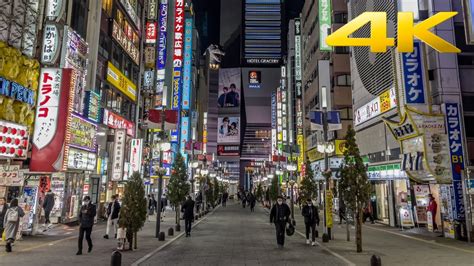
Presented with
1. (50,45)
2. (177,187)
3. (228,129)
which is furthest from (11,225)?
(228,129)

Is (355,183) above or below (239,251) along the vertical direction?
above

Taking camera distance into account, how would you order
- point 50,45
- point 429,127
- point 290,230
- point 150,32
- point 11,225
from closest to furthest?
1. point 11,225
2. point 290,230
3. point 429,127
4. point 50,45
5. point 150,32

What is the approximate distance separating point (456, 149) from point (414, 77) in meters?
4.40

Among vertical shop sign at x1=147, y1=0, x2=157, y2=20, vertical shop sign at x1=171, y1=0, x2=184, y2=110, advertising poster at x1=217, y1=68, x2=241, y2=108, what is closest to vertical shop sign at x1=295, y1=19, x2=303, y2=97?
vertical shop sign at x1=171, y1=0, x2=184, y2=110

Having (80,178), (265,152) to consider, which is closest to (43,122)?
(80,178)

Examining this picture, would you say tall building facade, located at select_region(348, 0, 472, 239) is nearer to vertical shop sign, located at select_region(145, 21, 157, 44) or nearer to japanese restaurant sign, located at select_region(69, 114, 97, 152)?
japanese restaurant sign, located at select_region(69, 114, 97, 152)

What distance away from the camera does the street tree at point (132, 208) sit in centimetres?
1341

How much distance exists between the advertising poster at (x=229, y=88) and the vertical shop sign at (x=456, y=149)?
11505 cm

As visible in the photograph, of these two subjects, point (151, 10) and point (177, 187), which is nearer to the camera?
point (177, 187)

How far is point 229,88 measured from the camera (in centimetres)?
14000

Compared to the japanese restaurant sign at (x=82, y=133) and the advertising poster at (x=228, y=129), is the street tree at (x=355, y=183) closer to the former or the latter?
the japanese restaurant sign at (x=82, y=133)

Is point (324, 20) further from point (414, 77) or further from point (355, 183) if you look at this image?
point (355, 183)

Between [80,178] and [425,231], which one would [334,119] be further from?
[80,178]

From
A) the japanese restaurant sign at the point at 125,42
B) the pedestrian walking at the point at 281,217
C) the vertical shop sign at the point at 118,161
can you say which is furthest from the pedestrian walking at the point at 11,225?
A: the japanese restaurant sign at the point at 125,42
